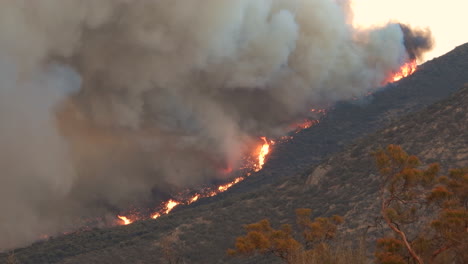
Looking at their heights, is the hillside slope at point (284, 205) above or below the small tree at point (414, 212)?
above

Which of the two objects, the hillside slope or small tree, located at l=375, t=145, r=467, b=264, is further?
the hillside slope

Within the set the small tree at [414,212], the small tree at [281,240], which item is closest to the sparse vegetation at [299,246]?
the small tree at [281,240]

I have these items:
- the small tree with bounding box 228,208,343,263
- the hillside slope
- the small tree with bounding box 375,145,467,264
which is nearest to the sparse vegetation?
the small tree with bounding box 228,208,343,263

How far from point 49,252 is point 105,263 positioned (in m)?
20.6

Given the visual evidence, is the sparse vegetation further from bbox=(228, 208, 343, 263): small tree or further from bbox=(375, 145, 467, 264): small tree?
bbox=(375, 145, 467, 264): small tree

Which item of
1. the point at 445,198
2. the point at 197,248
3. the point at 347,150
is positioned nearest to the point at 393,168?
the point at 445,198

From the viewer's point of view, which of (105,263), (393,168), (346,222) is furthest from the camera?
(105,263)

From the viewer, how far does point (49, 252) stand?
111m

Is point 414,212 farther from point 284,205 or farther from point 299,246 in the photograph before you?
point 284,205

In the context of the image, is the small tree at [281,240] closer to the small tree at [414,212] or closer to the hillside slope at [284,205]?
the small tree at [414,212]

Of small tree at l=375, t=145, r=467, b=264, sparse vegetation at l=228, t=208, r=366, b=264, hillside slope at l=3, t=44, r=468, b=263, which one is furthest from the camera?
hillside slope at l=3, t=44, r=468, b=263

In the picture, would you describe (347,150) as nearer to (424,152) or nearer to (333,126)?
(424,152)

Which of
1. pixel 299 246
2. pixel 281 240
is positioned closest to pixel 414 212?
pixel 299 246

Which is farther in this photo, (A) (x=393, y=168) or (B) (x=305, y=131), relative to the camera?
(B) (x=305, y=131)
